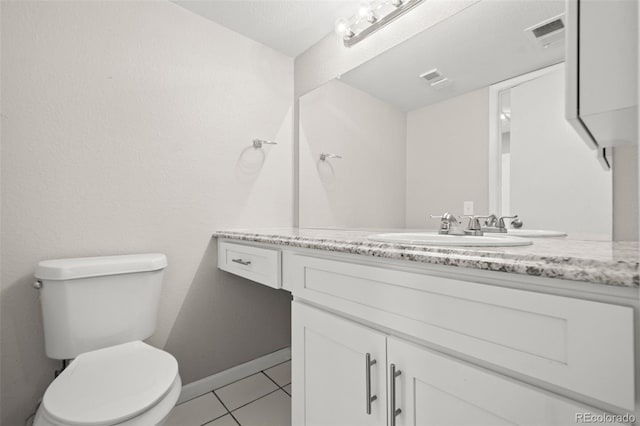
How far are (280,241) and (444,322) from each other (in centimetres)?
66

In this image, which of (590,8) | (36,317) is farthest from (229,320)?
(590,8)

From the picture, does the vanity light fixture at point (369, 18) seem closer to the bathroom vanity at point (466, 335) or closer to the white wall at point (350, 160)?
the white wall at point (350, 160)

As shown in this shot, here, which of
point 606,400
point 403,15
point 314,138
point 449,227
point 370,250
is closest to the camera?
point 606,400

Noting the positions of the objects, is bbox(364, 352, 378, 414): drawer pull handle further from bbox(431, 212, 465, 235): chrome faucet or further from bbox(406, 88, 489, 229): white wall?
bbox(406, 88, 489, 229): white wall

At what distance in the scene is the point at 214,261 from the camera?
1.69 m

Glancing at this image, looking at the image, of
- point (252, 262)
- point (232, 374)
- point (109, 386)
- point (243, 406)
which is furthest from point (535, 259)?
point (232, 374)

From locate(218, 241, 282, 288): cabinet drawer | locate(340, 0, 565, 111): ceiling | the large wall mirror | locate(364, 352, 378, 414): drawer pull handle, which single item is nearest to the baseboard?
locate(218, 241, 282, 288): cabinet drawer

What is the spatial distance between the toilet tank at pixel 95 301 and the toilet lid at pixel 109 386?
0.08 m

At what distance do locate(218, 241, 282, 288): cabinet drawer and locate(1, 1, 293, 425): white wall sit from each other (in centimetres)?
13

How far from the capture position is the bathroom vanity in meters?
0.44

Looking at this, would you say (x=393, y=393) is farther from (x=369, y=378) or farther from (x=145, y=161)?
(x=145, y=161)

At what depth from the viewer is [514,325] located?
52cm

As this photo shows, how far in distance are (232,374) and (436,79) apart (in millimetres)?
1876

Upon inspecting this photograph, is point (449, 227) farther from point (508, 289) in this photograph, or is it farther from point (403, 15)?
point (403, 15)
